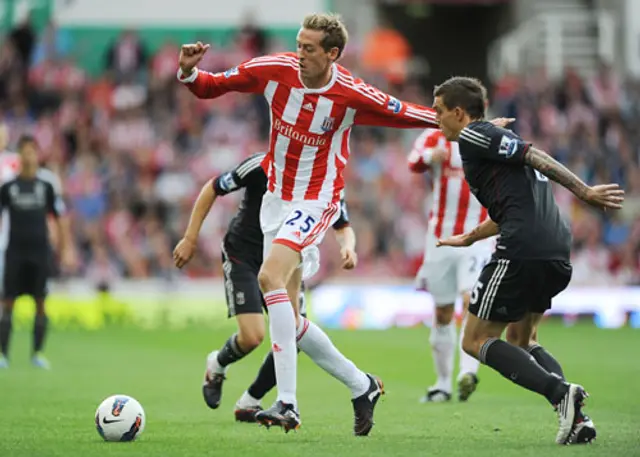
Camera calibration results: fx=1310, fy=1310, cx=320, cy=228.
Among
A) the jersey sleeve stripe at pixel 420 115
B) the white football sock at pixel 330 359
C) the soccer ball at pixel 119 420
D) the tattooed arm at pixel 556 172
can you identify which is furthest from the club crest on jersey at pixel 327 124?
the soccer ball at pixel 119 420

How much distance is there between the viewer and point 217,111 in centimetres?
2433

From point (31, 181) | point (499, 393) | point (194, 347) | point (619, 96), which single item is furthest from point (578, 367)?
point (619, 96)

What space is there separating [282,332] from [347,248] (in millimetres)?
872

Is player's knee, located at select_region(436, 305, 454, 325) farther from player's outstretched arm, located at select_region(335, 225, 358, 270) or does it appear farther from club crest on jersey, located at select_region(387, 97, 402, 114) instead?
club crest on jersey, located at select_region(387, 97, 402, 114)

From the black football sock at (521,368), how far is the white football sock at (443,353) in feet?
10.9

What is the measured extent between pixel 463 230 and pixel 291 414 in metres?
4.24

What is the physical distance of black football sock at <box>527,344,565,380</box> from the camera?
7.82 metres

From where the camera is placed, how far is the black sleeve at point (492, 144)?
23.5 feet

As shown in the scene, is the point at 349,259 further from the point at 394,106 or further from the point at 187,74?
the point at 187,74

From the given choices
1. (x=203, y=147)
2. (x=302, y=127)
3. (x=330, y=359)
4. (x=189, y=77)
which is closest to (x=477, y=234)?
(x=330, y=359)

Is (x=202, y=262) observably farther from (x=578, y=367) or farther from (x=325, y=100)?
(x=325, y=100)

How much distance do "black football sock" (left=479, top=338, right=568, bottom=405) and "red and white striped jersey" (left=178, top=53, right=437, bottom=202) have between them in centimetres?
146

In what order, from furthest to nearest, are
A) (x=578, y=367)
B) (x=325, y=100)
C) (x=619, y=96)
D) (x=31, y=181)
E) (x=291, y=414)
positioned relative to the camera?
(x=619, y=96), (x=31, y=181), (x=578, y=367), (x=325, y=100), (x=291, y=414)

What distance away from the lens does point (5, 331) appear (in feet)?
46.4
